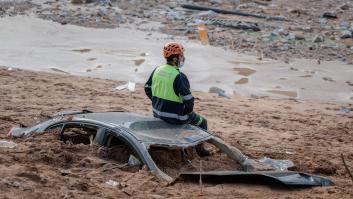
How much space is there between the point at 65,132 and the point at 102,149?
78 centimetres

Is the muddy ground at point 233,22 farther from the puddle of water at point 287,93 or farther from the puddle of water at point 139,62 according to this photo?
the puddle of water at point 139,62

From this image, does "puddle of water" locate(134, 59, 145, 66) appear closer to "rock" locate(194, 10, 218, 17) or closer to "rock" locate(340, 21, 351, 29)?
"rock" locate(194, 10, 218, 17)

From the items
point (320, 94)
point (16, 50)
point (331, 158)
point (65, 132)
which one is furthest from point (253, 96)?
point (65, 132)

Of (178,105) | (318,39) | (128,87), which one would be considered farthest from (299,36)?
(178,105)

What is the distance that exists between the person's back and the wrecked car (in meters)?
0.24

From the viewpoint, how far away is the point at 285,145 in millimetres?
10188

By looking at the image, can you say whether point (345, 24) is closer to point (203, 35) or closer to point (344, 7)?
point (344, 7)

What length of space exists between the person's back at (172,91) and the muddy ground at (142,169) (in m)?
0.77

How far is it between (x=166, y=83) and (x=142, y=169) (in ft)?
4.86

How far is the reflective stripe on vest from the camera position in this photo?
789cm

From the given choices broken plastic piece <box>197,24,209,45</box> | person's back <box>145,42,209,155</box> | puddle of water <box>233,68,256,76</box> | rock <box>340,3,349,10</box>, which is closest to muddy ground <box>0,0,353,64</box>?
broken plastic piece <box>197,24,209,45</box>

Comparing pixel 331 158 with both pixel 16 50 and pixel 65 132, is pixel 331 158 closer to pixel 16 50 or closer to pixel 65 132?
pixel 65 132

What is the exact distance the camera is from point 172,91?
25.9ft

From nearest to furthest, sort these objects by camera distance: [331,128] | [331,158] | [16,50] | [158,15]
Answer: [331,158]
[331,128]
[16,50]
[158,15]
